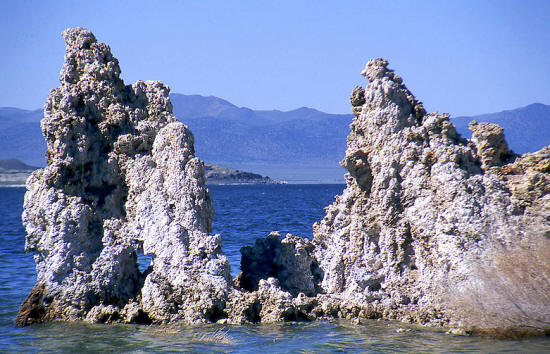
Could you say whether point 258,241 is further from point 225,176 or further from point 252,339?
point 225,176

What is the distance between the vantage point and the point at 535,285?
9.95 metres

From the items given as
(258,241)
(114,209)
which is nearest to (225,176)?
(258,241)

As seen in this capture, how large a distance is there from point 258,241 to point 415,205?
3.04 m

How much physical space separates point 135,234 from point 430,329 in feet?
15.8

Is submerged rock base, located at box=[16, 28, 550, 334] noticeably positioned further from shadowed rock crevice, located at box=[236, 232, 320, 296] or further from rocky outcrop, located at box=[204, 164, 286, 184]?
rocky outcrop, located at box=[204, 164, 286, 184]

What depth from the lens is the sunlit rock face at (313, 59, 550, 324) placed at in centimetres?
1053

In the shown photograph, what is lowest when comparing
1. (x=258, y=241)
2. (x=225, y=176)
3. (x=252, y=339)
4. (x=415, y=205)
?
(x=225, y=176)

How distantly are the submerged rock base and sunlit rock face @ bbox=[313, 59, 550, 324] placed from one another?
2 cm

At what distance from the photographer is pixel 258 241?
13.0 metres

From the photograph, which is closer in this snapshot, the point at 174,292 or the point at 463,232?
the point at 463,232

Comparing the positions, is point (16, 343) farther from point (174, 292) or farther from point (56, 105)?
point (56, 105)

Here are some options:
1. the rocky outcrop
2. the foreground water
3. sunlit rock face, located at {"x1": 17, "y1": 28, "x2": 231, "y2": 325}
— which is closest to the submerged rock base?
sunlit rock face, located at {"x1": 17, "y1": 28, "x2": 231, "y2": 325}

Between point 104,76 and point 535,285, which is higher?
point 104,76

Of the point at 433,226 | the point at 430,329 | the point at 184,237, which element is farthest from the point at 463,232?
the point at 184,237
